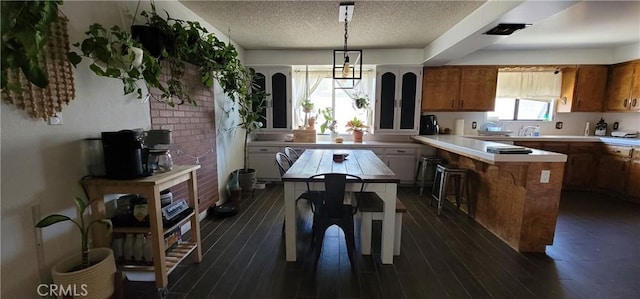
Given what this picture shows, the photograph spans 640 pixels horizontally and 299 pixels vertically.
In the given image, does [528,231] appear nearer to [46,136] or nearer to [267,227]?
[267,227]

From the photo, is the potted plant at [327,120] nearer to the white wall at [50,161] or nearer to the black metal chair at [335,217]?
the black metal chair at [335,217]

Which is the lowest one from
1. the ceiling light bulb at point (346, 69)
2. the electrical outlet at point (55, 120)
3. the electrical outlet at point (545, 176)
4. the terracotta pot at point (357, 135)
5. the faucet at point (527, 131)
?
the electrical outlet at point (545, 176)

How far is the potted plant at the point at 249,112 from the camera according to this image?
→ 395 cm

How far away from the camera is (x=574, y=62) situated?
14.0 ft

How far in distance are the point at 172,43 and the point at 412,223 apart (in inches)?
119

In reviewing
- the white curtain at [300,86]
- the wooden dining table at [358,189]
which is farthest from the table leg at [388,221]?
the white curtain at [300,86]

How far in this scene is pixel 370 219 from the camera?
2.28 meters

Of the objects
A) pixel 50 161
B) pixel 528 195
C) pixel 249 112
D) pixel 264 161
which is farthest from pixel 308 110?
pixel 50 161

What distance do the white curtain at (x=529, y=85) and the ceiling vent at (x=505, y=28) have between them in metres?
2.43

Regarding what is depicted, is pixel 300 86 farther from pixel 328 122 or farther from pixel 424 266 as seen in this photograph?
pixel 424 266

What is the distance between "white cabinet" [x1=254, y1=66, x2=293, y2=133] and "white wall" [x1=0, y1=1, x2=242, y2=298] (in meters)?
2.76

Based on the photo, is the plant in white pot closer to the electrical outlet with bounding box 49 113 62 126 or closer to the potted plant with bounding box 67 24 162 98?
the electrical outlet with bounding box 49 113 62 126

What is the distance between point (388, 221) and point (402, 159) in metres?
2.52

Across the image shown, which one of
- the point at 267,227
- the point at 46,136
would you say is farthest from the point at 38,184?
the point at 267,227
